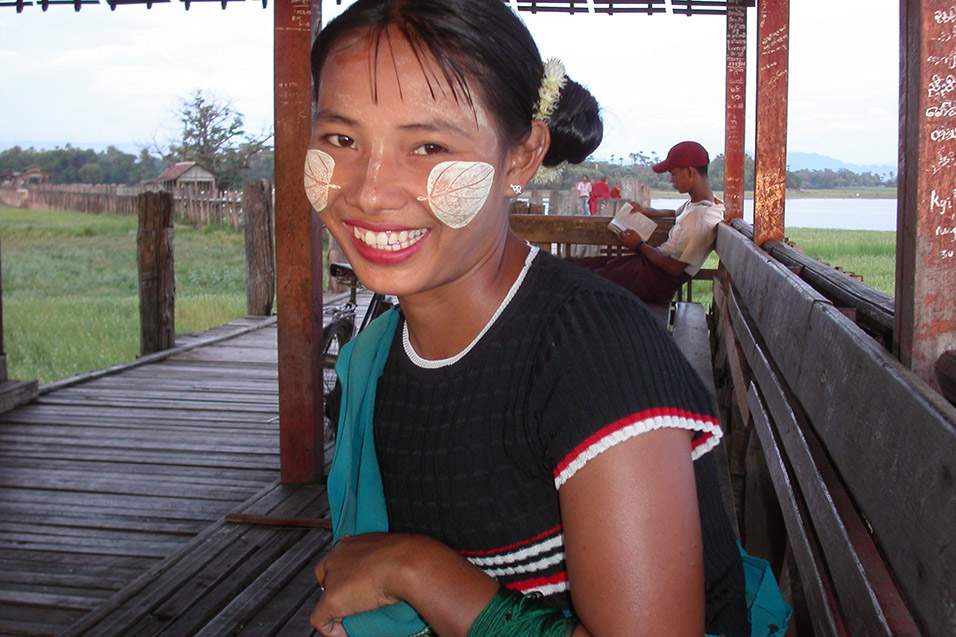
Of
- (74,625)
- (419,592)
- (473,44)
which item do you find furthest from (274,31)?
(419,592)

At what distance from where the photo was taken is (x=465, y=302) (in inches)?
55.6

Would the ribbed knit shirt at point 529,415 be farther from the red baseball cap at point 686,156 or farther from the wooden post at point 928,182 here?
the red baseball cap at point 686,156

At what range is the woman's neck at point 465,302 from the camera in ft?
4.61

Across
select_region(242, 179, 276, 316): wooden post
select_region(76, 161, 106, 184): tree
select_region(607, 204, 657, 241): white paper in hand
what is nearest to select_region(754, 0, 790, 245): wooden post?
select_region(607, 204, 657, 241): white paper in hand

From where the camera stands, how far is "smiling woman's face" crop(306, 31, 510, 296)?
127cm

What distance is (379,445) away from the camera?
60.1 inches

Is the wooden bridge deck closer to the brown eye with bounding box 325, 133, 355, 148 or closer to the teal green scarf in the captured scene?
the teal green scarf

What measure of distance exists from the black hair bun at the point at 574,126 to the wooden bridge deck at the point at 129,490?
2.04m

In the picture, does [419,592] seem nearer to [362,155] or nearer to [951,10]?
[362,155]

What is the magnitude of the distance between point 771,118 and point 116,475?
3.77 m

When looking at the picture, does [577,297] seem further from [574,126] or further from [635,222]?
[635,222]

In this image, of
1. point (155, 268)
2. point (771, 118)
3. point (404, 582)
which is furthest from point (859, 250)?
point (155, 268)

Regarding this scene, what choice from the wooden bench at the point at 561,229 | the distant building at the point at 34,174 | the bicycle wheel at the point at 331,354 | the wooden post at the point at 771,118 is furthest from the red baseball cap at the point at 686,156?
the distant building at the point at 34,174

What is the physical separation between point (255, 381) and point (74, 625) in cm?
385
